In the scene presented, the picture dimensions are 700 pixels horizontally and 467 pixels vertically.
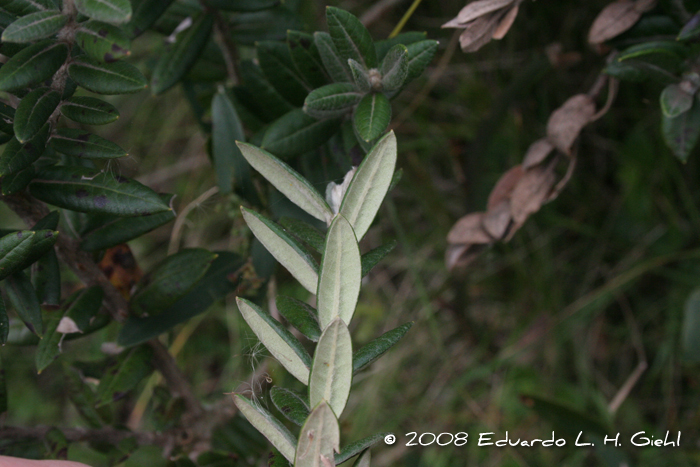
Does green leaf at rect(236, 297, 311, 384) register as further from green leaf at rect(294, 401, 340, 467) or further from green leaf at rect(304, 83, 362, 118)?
green leaf at rect(304, 83, 362, 118)

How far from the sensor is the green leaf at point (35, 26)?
0.50 meters

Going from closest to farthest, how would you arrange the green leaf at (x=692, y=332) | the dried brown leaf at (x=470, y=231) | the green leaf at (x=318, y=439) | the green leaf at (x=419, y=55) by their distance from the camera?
the green leaf at (x=318, y=439)
the green leaf at (x=419, y=55)
the dried brown leaf at (x=470, y=231)
the green leaf at (x=692, y=332)

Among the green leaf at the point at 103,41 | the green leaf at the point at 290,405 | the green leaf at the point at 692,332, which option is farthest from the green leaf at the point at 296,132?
the green leaf at the point at 692,332

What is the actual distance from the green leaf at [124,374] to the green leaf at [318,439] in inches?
18.2

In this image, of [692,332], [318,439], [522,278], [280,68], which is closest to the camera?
[318,439]

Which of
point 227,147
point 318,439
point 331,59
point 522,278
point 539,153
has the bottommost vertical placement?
point 522,278

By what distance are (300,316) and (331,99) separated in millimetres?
290

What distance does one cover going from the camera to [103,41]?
1.79 feet

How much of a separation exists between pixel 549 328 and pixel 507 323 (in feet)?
0.77

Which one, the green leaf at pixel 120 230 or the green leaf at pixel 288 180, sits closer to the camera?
the green leaf at pixel 288 180

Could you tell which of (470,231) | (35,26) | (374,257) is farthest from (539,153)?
(35,26)

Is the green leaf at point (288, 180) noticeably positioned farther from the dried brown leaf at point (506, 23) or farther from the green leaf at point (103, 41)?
the dried brown leaf at point (506, 23)

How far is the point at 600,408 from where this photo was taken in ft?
4.68

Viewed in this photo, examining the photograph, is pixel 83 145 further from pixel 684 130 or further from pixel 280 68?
pixel 684 130
